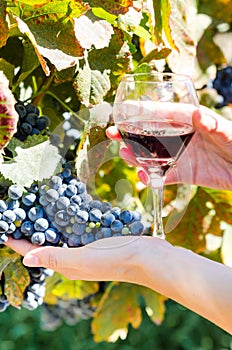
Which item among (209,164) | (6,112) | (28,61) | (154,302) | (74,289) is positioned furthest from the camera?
(154,302)

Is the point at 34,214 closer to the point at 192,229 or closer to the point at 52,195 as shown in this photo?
the point at 52,195

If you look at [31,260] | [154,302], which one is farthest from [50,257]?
[154,302]

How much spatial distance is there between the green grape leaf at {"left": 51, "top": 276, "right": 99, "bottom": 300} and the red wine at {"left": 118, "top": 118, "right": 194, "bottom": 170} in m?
0.47

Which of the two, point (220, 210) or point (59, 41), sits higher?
point (59, 41)

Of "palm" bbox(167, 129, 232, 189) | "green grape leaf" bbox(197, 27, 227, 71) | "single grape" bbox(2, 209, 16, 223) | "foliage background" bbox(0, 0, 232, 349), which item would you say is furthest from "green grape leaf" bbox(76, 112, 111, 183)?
"green grape leaf" bbox(197, 27, 227, 71)

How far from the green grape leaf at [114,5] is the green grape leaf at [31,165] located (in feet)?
0.57

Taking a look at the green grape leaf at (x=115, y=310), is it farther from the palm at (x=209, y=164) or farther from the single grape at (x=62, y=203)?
the single grape at (x=62, y=203)

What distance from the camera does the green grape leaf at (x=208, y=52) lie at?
1.46 m

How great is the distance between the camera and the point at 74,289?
1.37 metres

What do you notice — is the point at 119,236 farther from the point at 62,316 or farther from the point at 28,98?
the point at 62,316

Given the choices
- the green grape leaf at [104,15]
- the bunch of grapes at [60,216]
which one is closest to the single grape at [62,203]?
the bunch of grapes at [60,216]

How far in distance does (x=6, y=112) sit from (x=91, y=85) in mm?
198

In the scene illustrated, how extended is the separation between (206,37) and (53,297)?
0.60 m

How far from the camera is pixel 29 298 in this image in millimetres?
1000
